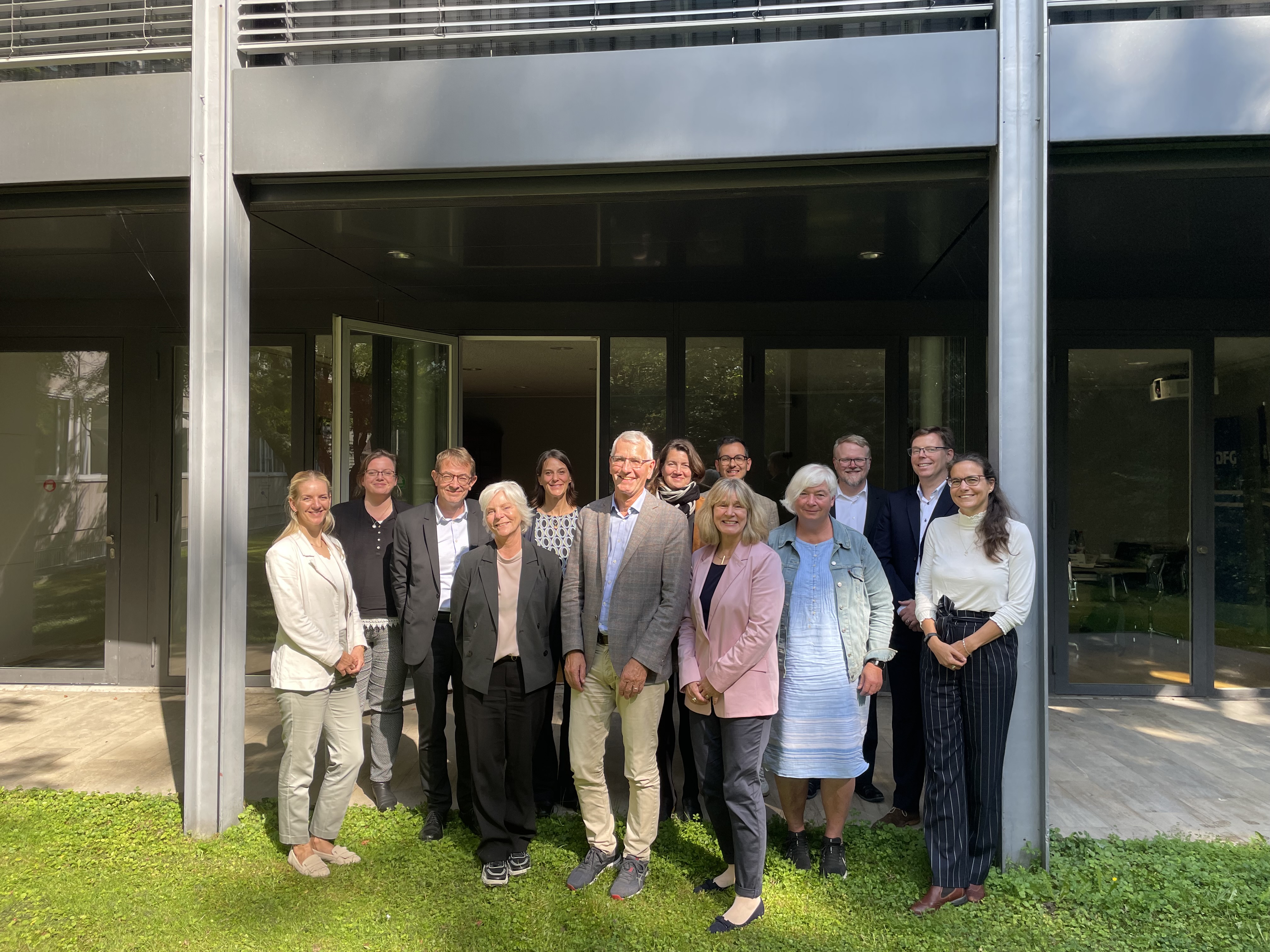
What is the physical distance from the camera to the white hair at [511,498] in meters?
3.23

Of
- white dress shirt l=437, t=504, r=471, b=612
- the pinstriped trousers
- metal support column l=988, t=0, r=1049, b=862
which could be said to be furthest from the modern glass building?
white dress shirt l=437, t=504, r=471, b=612

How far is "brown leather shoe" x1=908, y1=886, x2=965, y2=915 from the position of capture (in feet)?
9.77

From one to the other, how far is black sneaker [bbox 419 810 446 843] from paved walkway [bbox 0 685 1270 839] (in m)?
0.40

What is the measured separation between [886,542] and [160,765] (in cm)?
423

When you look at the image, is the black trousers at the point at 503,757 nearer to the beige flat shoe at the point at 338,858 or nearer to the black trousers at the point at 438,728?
the black trousers at the point at 438,728

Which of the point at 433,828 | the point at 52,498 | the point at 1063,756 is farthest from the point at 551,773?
the point at 52,498

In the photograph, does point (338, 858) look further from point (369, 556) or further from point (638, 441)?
point (638, 441)

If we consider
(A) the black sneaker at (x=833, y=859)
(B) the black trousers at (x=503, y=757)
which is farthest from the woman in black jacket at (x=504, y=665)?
(A) the black sneaker at (x=833, y=859)

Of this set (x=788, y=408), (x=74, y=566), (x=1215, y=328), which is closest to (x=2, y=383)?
(x=74, y=566)

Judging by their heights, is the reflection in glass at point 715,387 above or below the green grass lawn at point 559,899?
above

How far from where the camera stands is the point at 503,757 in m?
3.28

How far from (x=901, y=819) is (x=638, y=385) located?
389 centimetres

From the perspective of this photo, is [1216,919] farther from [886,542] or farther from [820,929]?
[886,542]

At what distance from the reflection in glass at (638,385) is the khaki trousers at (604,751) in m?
3.45
